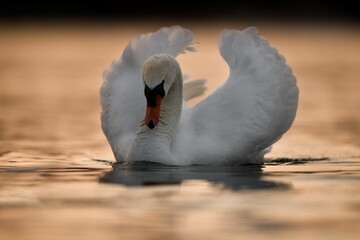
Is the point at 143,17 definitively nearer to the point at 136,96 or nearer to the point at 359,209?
the point at 136,96

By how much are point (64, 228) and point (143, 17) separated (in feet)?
126

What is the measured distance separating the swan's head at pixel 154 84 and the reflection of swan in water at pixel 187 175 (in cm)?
45

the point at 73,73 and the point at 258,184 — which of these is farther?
the point at 73,73

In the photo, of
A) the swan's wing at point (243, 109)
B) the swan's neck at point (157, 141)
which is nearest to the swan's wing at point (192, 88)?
the swan's wing at point (243, 109)

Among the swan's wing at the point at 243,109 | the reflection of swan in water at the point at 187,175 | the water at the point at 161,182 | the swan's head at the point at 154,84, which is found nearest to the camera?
the water at the point at 161,182

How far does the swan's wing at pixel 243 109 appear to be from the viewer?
13109 millimetres

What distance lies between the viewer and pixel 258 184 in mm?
11953

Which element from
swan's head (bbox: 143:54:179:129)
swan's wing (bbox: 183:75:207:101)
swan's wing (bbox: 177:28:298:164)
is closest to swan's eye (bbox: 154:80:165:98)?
swan's head (bbox: 143:54:179:129)

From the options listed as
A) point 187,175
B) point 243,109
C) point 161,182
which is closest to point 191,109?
point 243,109

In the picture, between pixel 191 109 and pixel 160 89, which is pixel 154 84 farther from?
pixel 191 109

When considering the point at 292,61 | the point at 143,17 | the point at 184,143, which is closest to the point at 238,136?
the point at 184,143

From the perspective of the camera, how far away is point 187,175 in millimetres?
12469

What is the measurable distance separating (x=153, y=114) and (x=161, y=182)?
987 mm

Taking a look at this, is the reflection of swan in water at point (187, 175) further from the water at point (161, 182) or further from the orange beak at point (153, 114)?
the orange beak at point (153, 114)
